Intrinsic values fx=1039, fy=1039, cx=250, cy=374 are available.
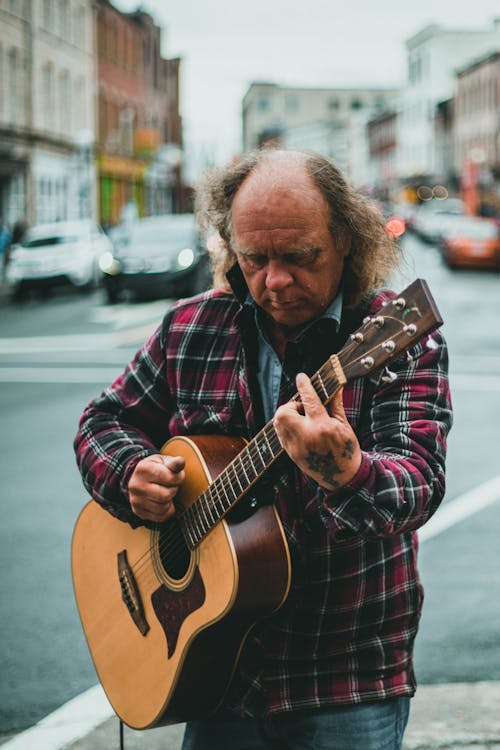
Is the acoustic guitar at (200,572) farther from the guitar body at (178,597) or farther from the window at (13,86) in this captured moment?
the window at (13,86)

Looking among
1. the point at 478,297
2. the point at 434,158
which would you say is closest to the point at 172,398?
the point at 478,297

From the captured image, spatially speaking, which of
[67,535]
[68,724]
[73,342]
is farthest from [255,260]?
[73,342]

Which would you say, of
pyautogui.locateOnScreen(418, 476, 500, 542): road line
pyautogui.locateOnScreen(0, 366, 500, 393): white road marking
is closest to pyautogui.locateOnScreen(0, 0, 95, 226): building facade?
pyautogui.locateOnScreen(0, 366, 500, 393): white road marking

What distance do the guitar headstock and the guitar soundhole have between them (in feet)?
2.39

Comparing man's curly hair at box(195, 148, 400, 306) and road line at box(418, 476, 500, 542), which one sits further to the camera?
road line at box(418, 476, 500, 542)

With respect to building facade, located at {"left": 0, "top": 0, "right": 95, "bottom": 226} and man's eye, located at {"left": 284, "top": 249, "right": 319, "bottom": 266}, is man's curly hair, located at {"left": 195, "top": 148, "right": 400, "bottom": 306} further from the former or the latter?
building facade, located at {"left": 0, "top": 0, "right": 95, "bottom": 226}

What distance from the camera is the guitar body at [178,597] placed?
2.14 m

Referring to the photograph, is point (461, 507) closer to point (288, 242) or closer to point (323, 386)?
point (288, 242)

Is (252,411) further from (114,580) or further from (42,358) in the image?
(42,358)

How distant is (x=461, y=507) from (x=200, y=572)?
4709mm

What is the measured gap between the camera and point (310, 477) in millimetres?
2059

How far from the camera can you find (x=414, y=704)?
3928 mm

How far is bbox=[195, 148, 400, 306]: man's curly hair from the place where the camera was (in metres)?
2.26

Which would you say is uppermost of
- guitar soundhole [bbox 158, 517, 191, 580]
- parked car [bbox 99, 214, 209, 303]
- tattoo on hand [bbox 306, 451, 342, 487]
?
parked car [bbox 99, 214, 209, 303]
